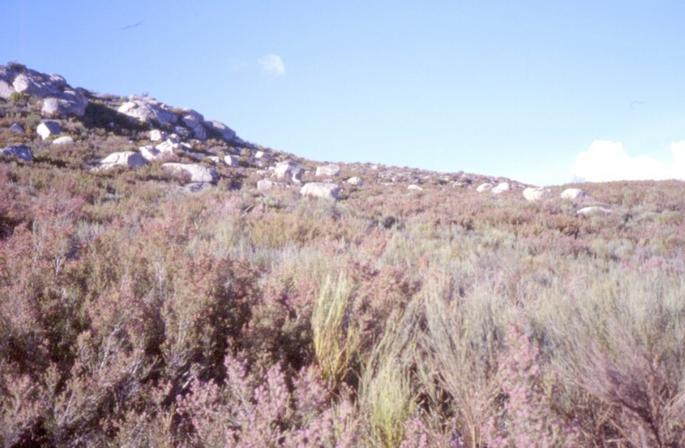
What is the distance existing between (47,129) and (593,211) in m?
22.4

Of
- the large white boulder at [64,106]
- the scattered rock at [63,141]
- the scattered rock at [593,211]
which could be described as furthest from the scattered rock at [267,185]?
the large white boulder at [64,106]

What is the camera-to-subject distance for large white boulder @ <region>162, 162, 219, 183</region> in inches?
612

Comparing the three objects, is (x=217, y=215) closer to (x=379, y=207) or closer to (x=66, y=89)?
(x=379, y=207)

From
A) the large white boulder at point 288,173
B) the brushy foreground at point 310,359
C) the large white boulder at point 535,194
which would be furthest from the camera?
the large white boulder at point 288,173

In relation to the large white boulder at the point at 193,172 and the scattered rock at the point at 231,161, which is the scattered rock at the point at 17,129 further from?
the scattered rock at the point at 231,161

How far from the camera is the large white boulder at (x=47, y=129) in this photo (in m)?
16.9

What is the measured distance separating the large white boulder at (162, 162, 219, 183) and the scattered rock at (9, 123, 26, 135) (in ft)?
19.8

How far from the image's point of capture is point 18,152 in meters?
13.0

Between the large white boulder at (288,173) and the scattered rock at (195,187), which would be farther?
the large white boulder at (288,173)

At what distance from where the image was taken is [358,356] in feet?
9.20

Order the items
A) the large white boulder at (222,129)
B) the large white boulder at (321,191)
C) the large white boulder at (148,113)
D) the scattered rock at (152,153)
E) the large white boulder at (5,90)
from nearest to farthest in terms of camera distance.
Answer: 1. the large white boulder at (321,191)
2. the scattered rock at (152,153)
3. the large white boulder at (5,90)
4. the large white boulder at (148,113)
5. the large white boulder at (222,129)

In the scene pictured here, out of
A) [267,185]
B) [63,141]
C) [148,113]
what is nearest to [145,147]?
[63,141]

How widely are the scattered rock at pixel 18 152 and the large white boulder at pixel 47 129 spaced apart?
12.5ft

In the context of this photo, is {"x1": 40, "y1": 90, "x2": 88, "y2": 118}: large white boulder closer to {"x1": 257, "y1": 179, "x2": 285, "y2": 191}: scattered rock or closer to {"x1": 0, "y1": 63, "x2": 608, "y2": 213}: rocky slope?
{"x1": 0, "y1": 63, "x2": 608, "y2": 213}: rocky slope
